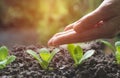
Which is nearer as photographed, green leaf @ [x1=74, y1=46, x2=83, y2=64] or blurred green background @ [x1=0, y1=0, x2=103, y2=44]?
green leaf @ [x1=74, y1=46, x2=83, y2=64]

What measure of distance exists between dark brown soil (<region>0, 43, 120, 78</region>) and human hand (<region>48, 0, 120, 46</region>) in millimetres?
74

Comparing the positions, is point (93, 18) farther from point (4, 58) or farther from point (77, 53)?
point (4, 58)

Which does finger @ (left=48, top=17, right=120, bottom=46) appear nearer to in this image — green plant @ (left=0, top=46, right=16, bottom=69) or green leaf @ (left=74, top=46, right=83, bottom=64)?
green leaf @ (left=74, top=46, right=83, bottom=64)

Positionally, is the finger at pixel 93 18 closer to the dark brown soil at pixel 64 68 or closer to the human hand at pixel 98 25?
the human hand at pixel 98 25

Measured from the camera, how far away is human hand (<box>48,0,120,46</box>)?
3.29 feet

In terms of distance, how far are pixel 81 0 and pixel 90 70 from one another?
2.13 feet

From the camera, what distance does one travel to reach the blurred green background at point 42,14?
5.59ft

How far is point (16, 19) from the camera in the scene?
8.44ft

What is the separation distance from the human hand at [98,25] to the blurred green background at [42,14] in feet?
1.61

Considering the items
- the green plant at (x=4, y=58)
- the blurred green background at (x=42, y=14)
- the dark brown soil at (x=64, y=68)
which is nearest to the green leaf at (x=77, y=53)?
the dark brown soil at (x=64, y=68)

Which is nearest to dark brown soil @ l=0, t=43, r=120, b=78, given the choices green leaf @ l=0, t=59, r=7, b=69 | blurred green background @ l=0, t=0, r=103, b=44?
green leaf @ l=0, t=59, r=7, b=69

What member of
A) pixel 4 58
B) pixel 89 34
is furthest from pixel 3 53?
pixel 89 34

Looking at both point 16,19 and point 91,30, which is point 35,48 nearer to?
point 91,30

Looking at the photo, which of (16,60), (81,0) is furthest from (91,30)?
(81,0)
